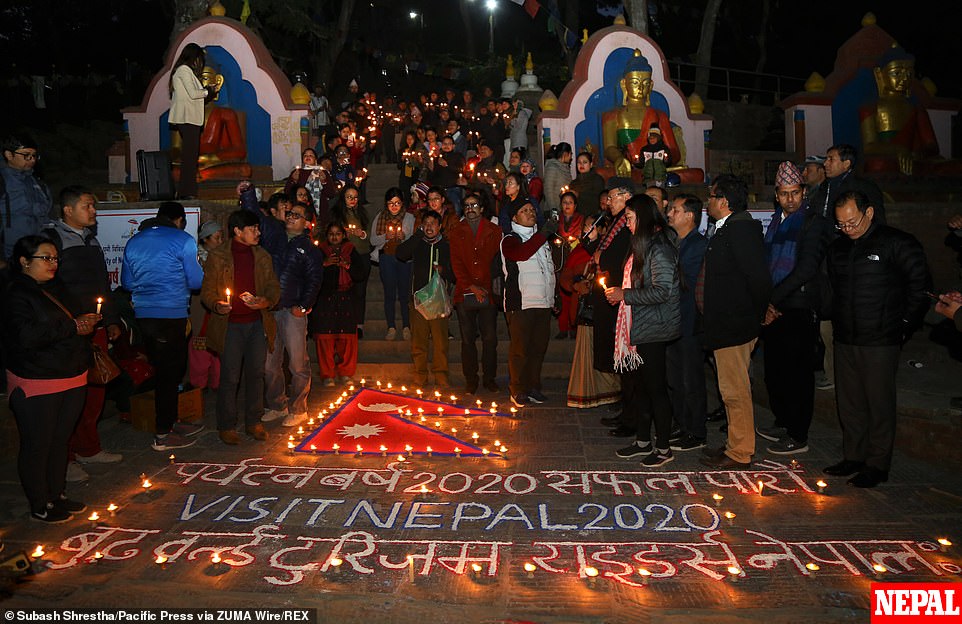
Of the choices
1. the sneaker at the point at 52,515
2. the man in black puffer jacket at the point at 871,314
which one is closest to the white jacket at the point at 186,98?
the sneaker at the point at 52,515

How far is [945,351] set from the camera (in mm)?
9289

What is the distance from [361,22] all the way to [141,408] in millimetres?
31018

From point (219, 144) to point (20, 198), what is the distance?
8.21 metres

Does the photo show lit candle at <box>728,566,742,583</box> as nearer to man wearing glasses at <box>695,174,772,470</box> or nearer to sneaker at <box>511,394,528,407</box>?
man wearing glasses at <box>695,174,772,470</box>

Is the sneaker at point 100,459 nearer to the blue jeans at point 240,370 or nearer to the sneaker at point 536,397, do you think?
the blue jeans at point 240,370

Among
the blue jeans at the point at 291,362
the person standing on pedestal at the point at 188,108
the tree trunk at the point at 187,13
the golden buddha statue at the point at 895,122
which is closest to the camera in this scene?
the blue jeans at the point at 291,362

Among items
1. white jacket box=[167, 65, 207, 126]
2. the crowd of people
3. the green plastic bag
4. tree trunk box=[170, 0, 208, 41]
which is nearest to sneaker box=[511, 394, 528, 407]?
the crowd of people

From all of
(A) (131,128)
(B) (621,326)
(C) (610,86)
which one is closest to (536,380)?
(B) (621,326)

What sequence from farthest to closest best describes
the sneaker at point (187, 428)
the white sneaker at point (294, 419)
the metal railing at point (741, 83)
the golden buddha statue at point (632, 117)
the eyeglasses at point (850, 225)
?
1. the metal railing at point (741, 83)
2. the golden buddha statue at point (632, 117)
3. the white sneaker at point (294, 419)
4. the sneaker at point (187, 428)
5. the eyeglasses at point (850, 225)

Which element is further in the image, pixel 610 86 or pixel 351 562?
pixel 610 86

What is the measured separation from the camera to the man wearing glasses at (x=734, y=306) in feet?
20.0

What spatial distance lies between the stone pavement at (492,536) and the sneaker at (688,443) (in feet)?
0.93

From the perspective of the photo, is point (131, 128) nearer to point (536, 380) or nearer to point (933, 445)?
point (536, 380)

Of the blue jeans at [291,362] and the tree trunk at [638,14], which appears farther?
the tree trunk at [638,14]
